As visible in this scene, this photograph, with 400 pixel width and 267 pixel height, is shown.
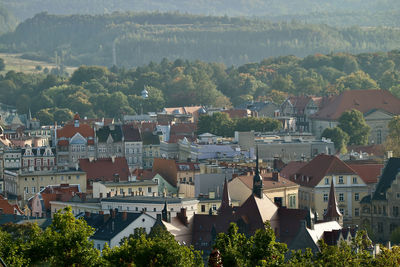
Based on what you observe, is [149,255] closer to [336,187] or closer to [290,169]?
[336,187]

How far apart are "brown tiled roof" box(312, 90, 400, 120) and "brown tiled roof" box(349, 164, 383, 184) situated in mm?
61981

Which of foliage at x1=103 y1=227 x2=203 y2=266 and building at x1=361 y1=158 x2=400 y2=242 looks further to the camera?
building at x1=361 y1=158 x2=400 y2=242

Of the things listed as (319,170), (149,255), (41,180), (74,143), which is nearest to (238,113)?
(74,143)

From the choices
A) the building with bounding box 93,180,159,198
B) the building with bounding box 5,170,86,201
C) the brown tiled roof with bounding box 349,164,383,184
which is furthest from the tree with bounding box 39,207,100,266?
the building with bounding box 5,170,86,201

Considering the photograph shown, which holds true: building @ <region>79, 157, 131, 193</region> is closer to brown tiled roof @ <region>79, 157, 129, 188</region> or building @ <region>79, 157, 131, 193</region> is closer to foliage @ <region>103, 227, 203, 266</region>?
brown tiled roof @ <region>79, 157, 129, 188</region>

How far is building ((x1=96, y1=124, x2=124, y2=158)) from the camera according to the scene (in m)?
134

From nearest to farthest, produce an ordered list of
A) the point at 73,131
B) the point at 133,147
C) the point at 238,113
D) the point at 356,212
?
the point at 356,212
the point at 73,131
the point at 133,147
the point at 238,113

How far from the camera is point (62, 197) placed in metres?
94.9

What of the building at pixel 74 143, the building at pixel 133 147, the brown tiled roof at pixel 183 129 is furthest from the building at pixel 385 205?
the brown tiled roof at pixel 183 129

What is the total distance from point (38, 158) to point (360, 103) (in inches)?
2115

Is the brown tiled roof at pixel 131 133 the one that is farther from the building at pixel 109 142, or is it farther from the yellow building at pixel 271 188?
the yellow building at pixel 271 188

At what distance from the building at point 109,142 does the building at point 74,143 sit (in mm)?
645

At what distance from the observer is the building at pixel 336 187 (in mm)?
92938

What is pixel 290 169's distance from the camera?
99875mm
